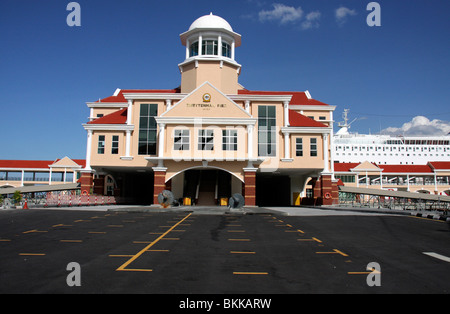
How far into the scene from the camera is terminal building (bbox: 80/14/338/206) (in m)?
31.2

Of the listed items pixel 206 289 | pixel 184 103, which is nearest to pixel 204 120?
pixel 184 103

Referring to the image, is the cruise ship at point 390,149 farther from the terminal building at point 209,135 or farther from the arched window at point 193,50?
the arched window at point 193,50

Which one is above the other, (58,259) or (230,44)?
(230,44)

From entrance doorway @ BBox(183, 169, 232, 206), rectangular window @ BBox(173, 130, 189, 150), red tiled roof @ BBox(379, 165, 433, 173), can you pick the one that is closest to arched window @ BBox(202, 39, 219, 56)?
rectangular window @ BBox(173, 130, 189, 150)

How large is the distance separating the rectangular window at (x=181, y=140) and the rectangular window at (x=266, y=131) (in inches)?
324

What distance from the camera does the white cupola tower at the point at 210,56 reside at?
3675 centimetres

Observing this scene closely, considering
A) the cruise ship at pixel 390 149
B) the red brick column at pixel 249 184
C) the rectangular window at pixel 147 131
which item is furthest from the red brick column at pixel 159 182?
the cruise ship at pixel 390 149

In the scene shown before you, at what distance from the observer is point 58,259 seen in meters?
8.28

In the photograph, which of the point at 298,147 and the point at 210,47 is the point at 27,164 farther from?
the point at 298,147

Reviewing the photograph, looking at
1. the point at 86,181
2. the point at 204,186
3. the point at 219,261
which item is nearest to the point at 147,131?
the point at 86,181

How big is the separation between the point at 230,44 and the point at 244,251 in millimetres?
33863

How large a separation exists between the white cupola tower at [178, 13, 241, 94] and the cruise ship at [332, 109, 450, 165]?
58.6 metres

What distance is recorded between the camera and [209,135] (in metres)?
31.3
